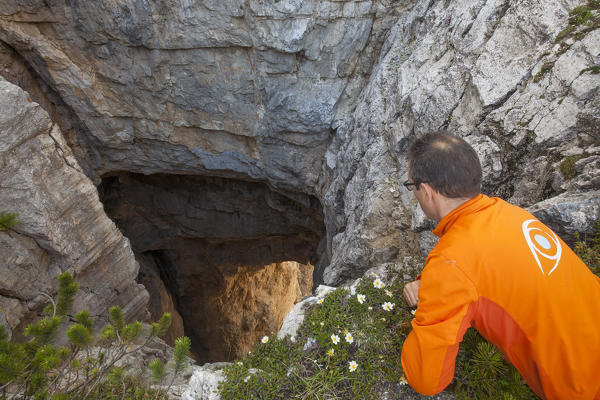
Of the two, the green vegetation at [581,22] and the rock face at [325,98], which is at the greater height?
the green vegetation at [581,22]

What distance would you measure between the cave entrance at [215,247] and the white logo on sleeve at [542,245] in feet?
21.2

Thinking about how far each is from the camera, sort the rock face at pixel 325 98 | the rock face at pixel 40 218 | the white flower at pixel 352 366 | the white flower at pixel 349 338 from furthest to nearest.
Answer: the rock face at pixel 40 218
the rock face at pixel 325 98
the white flower at pixel 349 338
the white flower at pixel 352 366

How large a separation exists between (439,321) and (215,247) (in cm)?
1057

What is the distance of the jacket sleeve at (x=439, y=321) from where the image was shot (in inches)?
59.4

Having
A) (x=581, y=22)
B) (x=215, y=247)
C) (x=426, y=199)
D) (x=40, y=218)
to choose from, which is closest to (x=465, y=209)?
(x=426, y=199)

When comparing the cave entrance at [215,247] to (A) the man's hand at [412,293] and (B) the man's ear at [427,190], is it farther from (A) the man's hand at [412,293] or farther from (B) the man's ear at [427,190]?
(B) the man's ear at [427,190]

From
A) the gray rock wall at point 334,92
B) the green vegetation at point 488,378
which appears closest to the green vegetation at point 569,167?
the gray rock wall at point 334,92

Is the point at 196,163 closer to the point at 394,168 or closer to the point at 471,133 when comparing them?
the point at 394,168

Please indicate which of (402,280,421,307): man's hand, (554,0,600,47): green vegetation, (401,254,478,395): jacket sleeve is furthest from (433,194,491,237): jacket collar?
(554,0,600,47): green vegetation

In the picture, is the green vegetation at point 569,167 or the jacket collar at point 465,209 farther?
the green vegetation at point 569,167

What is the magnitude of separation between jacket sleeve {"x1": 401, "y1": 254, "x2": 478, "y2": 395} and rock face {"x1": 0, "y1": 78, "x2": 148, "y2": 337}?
4.03 metres

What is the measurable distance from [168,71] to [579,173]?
6115 mm

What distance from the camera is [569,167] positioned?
2352 mm

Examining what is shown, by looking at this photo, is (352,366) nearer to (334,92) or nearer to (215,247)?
(334,92)
